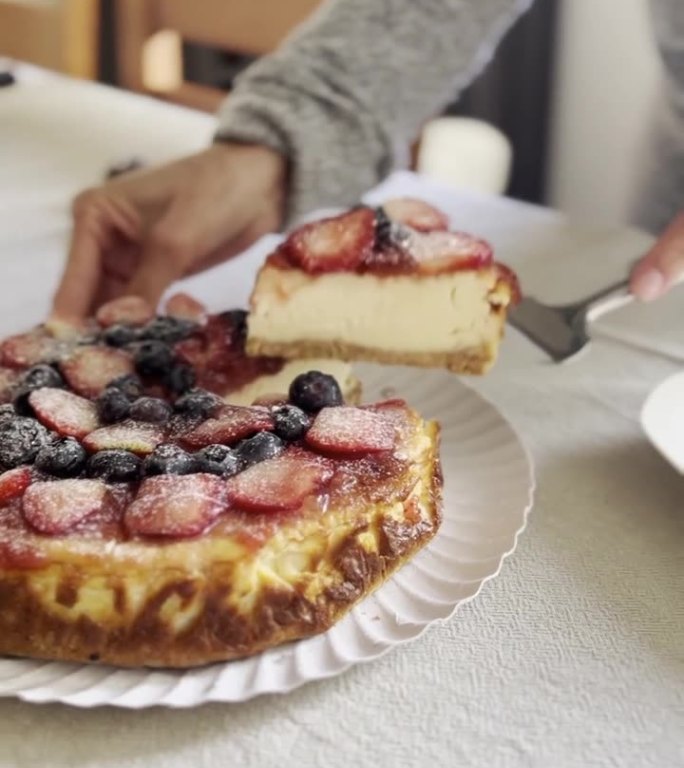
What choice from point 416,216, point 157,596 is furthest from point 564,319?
point 157,596

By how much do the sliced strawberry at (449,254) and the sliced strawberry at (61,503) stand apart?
55 centimetres

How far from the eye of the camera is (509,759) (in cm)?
78

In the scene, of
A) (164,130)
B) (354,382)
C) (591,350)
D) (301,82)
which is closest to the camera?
(354,382)

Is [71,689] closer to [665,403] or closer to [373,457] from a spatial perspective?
[373,457]

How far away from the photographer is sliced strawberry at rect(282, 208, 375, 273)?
4.19 feet

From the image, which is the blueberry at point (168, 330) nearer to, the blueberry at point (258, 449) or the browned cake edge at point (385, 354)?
the browned cake edge at point (385, 354)

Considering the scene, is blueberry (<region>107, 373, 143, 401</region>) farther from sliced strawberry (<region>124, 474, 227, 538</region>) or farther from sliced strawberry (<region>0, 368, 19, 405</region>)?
sliced strawberry (<region>124, 474, 227, 538</region>)

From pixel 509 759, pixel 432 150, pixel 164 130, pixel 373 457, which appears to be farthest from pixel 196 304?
pixel 432 150

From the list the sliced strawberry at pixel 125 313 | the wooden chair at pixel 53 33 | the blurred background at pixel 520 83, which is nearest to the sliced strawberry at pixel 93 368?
the sliced strawberry at pixel 125 313

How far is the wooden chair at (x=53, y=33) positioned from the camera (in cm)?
324

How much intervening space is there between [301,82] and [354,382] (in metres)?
0.68

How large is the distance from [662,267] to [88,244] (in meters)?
0.85

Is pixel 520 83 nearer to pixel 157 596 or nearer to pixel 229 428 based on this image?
pixel 229 428

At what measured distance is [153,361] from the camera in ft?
3.86
